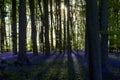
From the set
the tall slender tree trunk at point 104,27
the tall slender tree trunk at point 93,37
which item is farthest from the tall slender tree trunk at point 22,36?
the tall slender tree trunk at point 93,37

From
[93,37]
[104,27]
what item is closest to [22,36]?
[104,27]

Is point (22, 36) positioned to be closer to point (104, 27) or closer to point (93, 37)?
point (104, 27)

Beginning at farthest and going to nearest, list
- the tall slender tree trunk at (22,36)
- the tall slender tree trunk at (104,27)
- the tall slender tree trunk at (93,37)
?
1. the tall slender tree trunk at (22,36)
2. the tall slender tree trunk at (104,27)
3. the tall slender tree trunk at (93,37)

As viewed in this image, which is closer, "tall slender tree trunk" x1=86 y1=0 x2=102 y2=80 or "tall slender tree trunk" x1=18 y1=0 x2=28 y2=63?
"tall slender tree trunk" x1=86 y1=0 x2=102 y2=80

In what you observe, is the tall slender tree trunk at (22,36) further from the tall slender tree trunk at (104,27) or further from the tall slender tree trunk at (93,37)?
the tall slender tree trunk at (93,37)

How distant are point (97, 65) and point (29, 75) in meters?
5.94

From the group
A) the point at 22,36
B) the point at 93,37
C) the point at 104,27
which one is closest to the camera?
the point at 93,37

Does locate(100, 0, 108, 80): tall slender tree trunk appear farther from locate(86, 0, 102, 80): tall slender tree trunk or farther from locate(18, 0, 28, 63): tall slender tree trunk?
locate(86, 0, 102, 80): tall slender tree trunk

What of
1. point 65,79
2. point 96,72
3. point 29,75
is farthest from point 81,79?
point 96,72

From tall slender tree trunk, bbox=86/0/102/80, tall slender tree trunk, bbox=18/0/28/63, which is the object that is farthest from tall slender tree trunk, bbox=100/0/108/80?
tall slender tree trunk, bbox=86/0/102/80

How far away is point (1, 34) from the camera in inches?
1865

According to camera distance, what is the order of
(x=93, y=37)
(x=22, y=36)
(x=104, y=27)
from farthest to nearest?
1. (x=22, y=36)
2. (x=104, y=27)
3. (x=93, y=37)

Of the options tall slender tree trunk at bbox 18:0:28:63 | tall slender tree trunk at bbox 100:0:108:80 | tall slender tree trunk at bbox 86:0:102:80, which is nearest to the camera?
tall slender tree trunk at bbox 86:0:102:80

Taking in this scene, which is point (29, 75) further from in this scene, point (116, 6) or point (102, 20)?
point (116, 6)
